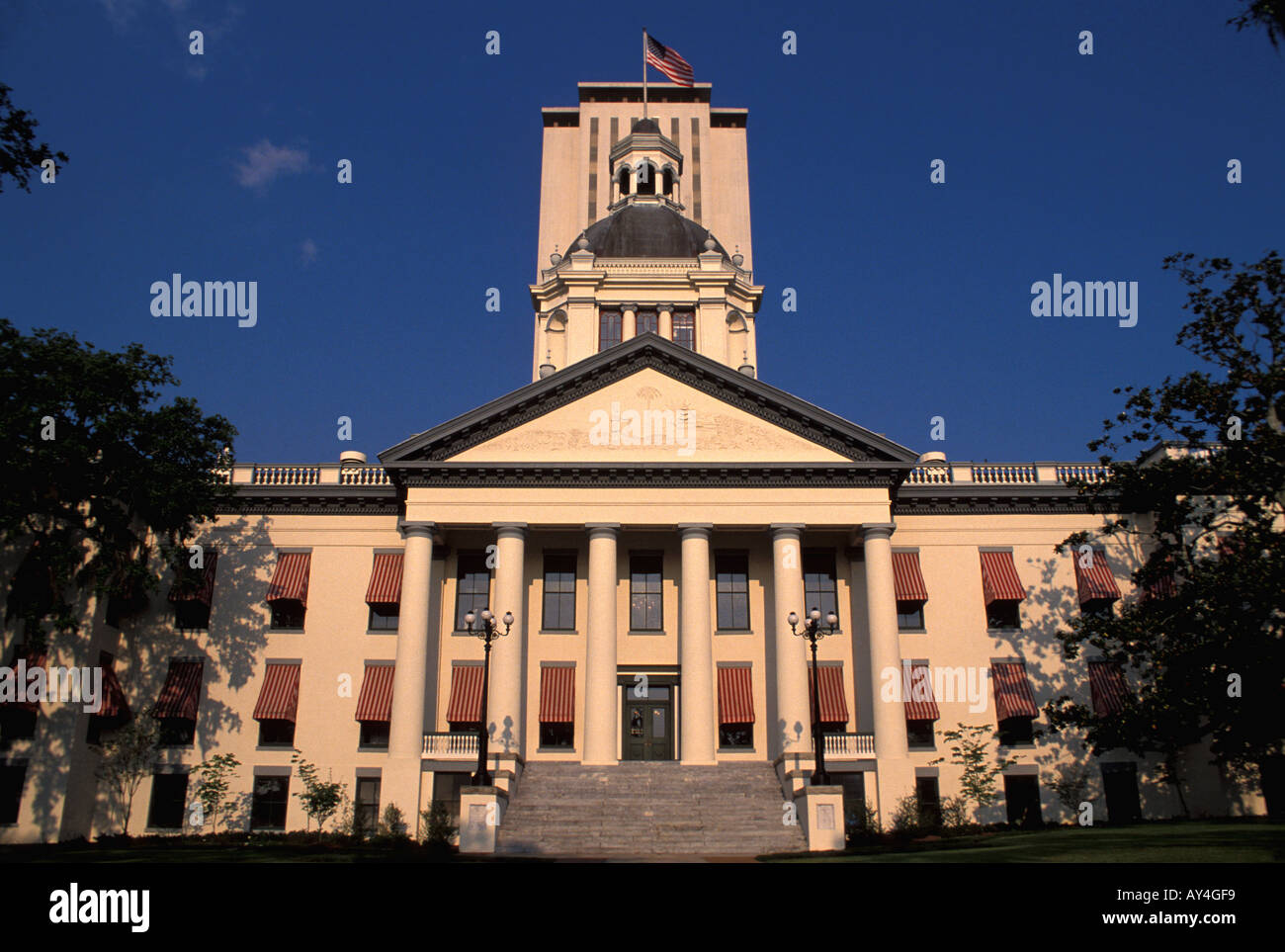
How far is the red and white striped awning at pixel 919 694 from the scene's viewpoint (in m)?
35.7

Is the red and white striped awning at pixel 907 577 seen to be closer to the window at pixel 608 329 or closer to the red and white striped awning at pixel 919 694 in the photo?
the red and white striped awning at pixel 919 694

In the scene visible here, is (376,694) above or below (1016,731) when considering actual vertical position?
above

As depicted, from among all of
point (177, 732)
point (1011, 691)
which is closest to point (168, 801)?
point (177, 732)

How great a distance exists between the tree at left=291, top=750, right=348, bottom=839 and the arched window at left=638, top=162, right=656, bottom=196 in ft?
111

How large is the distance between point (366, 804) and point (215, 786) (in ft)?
16.0

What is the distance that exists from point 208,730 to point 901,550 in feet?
84.1

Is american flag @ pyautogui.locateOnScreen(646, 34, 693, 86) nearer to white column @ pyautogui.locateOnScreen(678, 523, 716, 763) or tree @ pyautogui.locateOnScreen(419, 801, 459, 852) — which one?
white column @ pyautogui.locateOnScreen(678, 523, 716, 763)

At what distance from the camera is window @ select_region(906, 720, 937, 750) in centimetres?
3603

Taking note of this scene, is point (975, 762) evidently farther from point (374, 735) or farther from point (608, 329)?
point (608, 329)

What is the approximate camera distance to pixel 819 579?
127 ft

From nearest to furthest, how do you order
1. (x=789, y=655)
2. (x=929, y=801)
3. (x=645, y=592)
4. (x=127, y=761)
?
1. (x=127, y=761)
2. (x=789, y=655)
3. (x=929, y=801)
4. (x=645, y=592)
